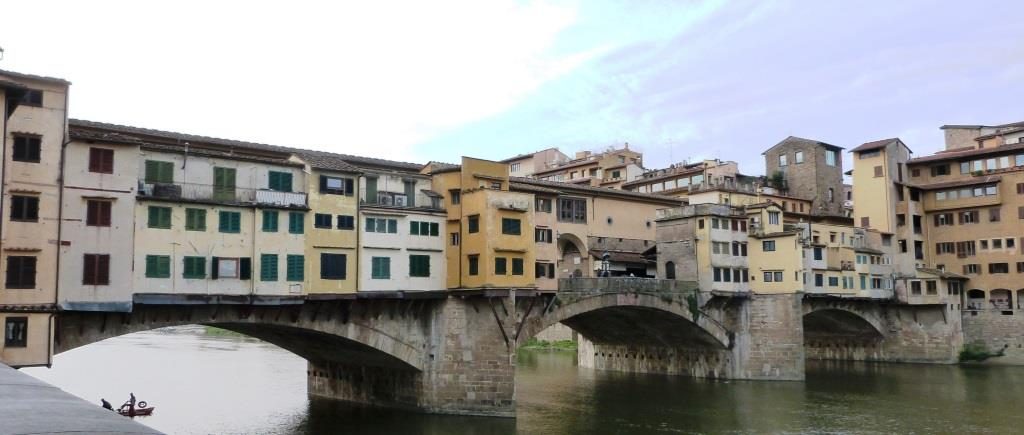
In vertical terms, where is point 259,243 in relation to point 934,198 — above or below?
below

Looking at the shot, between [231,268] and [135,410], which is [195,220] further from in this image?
[135,410]

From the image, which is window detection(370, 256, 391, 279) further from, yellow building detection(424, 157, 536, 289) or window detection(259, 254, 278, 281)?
window detection(259, 254, 278, 281)

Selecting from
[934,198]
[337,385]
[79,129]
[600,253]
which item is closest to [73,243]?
[79,129]

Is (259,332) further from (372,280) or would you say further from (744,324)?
(744,324)

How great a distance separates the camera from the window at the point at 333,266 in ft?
Answer: 136

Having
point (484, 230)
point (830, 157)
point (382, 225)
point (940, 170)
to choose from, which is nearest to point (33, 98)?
point (382, 225)

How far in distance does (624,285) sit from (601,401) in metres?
7.96

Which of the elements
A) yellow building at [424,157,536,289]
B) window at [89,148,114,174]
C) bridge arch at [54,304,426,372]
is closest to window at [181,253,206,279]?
bridge arch at [54,304,426,372]

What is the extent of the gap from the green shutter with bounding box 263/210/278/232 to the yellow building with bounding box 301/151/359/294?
5.89 feet

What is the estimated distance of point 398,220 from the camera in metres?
44.6

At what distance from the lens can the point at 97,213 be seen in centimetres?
3466

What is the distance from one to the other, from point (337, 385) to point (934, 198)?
6316 centimetres

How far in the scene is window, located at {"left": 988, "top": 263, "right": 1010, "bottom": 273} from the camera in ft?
259

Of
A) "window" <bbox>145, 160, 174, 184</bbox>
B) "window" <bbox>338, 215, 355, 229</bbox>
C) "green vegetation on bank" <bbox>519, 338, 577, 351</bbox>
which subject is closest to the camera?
"window" <bbox>145, 160, 174, 184</bbox>
